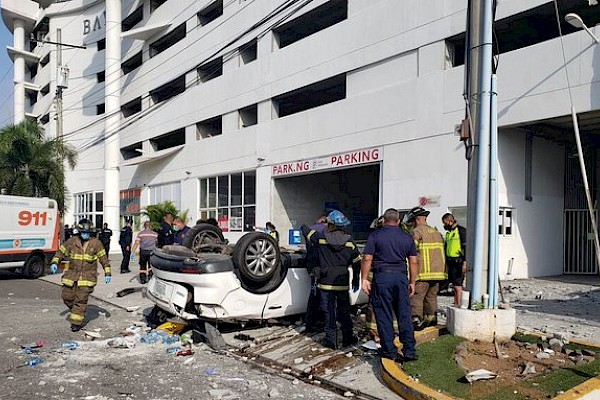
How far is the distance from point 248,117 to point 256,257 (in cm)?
1685

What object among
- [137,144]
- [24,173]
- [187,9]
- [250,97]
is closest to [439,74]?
[250,97]

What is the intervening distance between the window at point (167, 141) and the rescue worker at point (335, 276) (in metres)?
23.8

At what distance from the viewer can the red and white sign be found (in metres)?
16.3

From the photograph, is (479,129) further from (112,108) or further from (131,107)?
(131,107)

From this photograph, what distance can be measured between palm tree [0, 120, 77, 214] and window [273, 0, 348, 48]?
12398 mm

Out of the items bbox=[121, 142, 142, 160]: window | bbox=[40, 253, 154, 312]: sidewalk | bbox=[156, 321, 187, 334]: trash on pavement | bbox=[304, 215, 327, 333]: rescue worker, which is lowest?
bbox=[40, 253, 154, 312]: sidewalk

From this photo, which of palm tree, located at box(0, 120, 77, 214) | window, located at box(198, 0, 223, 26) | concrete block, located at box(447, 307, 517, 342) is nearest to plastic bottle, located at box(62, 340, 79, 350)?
concrete block, located at box(447, 307, 517, 342)

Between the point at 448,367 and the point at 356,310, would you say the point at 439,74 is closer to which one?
the point at 356,310

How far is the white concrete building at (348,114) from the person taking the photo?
13312mm

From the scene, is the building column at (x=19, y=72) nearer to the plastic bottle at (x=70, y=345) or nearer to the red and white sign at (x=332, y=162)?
the red and white sign at (x=332, y=162)

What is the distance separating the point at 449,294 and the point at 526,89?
5.33m

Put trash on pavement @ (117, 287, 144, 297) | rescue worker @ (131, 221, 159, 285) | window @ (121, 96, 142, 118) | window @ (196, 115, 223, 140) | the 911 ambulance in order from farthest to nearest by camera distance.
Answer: window @ (121, 96, 142, 118) → window @ (196, 115, 223, 140) → the 911 ambulance → rescue worker @ (131, 221, 159, 285) → trash on pavement @ (117, 287, 144, 297)

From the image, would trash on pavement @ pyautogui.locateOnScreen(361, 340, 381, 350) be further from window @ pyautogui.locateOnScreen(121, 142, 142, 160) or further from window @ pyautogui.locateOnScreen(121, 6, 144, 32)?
window @ pyautogui.locateOnScreen(121, 6, 144, 32)

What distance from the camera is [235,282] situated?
6.89 meters
